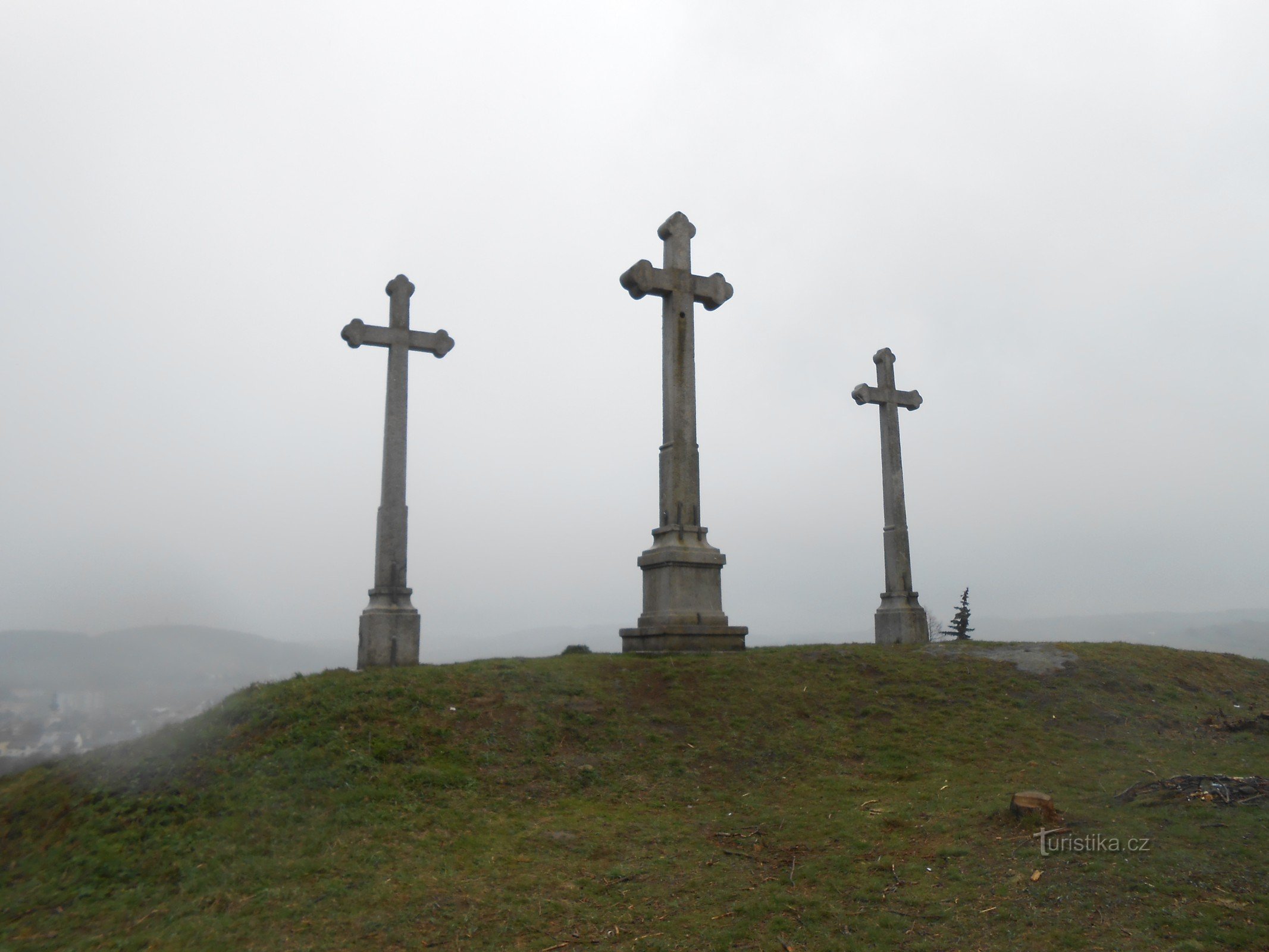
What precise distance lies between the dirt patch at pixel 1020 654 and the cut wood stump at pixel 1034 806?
484 cm

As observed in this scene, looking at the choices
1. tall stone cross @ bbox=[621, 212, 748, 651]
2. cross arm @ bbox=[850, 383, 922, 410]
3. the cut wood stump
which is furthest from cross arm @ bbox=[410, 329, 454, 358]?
the cut wood stump

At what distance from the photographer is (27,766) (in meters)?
7.44

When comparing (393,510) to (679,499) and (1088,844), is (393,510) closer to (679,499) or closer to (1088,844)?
(679,499)

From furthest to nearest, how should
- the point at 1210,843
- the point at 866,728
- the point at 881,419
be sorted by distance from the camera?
the point at 881,419 → the point at 866,728 → the point at 1210,843

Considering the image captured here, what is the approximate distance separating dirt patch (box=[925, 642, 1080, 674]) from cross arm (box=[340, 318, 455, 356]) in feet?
26.8

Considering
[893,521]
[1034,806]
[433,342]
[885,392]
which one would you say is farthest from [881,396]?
[1034,806]

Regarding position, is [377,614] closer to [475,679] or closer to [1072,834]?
[475,679]

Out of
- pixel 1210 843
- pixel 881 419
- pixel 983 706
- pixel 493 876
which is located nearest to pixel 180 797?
pixel 493 876

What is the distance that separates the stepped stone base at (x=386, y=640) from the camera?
10.9 meters

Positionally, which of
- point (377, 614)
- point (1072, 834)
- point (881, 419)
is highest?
point (881, 419)

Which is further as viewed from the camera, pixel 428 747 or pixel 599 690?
pixel 599 690

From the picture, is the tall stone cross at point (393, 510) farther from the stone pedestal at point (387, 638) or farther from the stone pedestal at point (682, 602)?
the stone pedestal at point (682, 602)

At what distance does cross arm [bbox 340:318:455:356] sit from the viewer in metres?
12.1

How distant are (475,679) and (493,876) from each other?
12.0 ft
